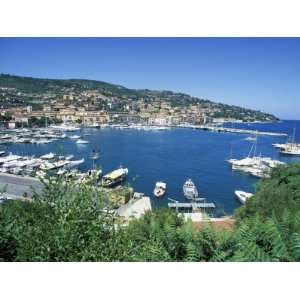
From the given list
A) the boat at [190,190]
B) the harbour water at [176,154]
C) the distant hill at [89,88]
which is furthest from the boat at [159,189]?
the distant hill at [89,88]

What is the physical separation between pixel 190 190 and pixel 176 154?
32.2 inches

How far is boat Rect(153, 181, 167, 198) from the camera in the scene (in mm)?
7233

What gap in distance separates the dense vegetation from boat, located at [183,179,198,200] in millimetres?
4954

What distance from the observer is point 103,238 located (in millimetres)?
1984

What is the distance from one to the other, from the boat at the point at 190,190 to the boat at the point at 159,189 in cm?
43

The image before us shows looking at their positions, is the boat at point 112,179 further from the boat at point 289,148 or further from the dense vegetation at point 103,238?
the boat at point 289,148

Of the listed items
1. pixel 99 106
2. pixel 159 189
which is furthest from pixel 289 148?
pixel 99 106

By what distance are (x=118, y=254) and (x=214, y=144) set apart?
5864mm
